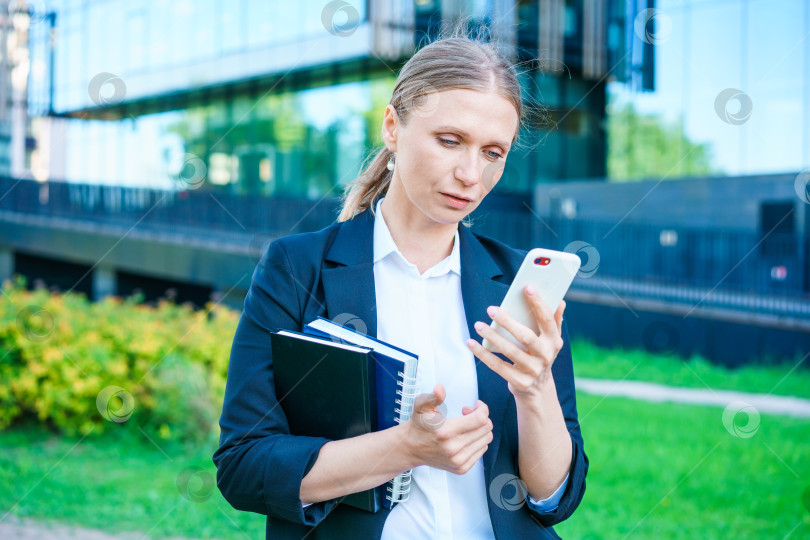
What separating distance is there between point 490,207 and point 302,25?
6.40 m

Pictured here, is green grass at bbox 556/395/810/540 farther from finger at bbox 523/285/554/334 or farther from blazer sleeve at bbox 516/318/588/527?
finger at bbox 523/285/554/334

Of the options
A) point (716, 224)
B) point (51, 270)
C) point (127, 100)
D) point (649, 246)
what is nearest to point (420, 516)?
point (649, 246)

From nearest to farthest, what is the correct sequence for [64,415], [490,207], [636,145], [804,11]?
[64,415], [804,11], [490,207], [636,145]

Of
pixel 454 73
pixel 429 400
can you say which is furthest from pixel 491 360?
pixel 454 73

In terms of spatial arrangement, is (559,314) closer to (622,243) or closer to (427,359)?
(427,359)

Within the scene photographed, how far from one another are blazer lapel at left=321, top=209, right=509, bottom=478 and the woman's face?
181mm

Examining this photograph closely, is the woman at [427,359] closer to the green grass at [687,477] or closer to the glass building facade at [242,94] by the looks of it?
the green grass at [687,477]

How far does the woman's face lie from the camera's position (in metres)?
1.59

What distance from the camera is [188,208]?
15969 millimetres

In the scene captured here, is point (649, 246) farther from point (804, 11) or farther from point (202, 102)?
point (202, 102)

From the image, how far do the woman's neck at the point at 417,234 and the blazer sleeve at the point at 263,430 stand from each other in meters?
0.30

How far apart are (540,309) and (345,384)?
429 mm

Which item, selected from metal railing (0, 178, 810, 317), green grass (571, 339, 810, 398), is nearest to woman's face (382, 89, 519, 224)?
metal railing (0, 178, 810, 317)

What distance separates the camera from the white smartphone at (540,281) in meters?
1.38
